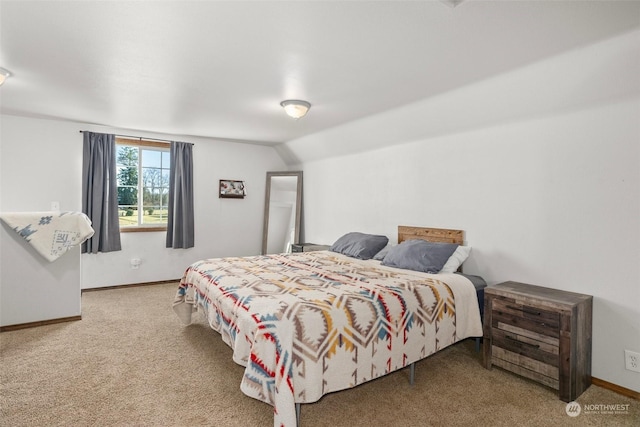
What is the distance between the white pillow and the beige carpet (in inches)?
27.6

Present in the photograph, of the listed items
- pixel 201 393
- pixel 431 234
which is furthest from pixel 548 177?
pixel 201 393

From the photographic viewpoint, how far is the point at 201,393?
227cm

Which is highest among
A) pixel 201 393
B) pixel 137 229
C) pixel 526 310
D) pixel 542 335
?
pixel 137 229

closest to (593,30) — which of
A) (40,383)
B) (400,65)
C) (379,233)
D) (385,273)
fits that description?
(400,65)

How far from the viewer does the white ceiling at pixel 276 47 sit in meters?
1.83

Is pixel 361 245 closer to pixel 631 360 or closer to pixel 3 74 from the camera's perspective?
pixel 631 360

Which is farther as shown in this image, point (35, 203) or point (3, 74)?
point (35, 203)

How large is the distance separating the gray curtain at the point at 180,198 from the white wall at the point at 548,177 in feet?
9.36

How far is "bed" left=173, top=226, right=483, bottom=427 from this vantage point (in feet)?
6.09

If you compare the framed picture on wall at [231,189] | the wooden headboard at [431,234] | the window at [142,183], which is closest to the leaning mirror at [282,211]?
the framed picture on wall at [231,189]

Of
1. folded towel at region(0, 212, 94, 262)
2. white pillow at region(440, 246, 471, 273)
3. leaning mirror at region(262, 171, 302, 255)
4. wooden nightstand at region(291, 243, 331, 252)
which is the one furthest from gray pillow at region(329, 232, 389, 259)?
folded towel at region(0, 212, 94, 262)

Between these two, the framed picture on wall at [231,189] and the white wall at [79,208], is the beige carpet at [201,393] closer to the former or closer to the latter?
the white wall at [79,208]

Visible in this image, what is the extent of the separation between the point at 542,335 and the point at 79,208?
5.31m

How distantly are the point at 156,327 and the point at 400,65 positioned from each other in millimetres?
3284
